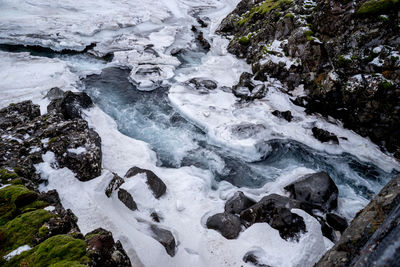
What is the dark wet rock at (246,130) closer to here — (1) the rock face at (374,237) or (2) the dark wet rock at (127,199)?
(2) the dark wet rock at (127,199)

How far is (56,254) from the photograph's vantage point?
149 inches

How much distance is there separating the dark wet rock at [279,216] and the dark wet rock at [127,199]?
3.75 meters

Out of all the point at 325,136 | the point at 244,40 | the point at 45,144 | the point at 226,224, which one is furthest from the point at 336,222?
the point at 244,40

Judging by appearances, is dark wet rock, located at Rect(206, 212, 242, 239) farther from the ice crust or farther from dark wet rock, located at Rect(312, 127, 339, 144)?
dark wet rock, located at Rect(312, 127, 339, 144)

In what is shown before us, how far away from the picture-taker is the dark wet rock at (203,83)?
55.4 ft

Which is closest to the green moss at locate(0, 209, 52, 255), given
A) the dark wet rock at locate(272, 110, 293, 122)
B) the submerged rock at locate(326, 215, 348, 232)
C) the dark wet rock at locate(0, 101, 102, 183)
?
the dark wet rock at locate(0, 101, 102, 183)

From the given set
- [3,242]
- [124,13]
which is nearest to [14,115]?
[3,242]

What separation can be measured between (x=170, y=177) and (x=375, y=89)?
11698 millimetres

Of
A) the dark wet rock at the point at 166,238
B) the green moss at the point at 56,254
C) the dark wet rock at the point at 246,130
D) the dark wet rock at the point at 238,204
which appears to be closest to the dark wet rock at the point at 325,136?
the dark wet rock at the point at 246,130

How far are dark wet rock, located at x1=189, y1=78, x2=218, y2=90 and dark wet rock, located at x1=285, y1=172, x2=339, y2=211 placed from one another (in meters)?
10.3

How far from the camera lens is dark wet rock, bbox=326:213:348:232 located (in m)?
7.55

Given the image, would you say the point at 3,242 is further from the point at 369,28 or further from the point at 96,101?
the point at 369,28

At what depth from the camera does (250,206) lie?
319 inches

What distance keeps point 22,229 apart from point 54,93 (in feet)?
39.0
